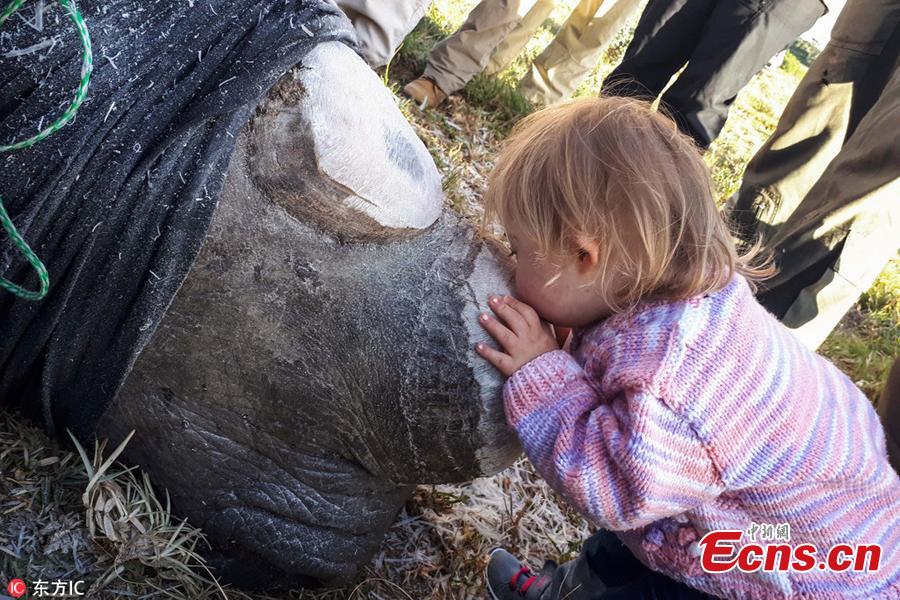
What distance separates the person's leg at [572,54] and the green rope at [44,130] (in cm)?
418

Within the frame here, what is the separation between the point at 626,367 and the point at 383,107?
84cm

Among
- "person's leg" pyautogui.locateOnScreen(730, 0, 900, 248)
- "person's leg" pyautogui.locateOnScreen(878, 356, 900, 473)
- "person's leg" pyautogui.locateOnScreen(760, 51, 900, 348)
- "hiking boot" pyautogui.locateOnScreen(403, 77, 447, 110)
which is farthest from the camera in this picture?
"hiking boot" pyautogui.locateOnScreen(403, 77, 447, 110)

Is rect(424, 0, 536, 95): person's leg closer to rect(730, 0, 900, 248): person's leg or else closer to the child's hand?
rect(730, 0, 900, 248): person's leg

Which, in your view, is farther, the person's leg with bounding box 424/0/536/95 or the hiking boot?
the person's leg with bounding box 424/0/536/95

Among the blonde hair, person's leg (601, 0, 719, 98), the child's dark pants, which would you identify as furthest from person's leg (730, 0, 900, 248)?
the blonde hair

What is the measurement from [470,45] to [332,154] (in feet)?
11.2

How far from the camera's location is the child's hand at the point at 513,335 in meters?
1.77

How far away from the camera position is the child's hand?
1.77 metres

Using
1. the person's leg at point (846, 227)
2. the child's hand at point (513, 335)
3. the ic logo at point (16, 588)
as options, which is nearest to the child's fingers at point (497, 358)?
the child's hand at point (513, 335)

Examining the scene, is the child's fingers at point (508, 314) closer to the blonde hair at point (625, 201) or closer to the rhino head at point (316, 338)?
the rhino head at point (316, 338)

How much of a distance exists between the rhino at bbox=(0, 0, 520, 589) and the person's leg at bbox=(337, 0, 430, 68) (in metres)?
1.87

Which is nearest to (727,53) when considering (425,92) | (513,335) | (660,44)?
(660,44)

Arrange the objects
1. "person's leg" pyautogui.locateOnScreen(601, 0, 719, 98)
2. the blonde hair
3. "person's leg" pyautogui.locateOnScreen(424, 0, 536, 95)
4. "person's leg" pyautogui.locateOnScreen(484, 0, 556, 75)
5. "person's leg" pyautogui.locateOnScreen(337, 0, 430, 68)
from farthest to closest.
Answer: "person's leg" pyautogui.locateOnScreen(484, 0, 556, 75), "person's leg" pyautogui.locateOnScreen(424, 0, 536, 95), "person's leg" pyautogui.locateOnScreen(601, 0, 719, 98), "person's leg" pyautogui.locateOnScreen(337, 0, 430, 68), the blonde hair

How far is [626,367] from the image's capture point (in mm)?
1650
